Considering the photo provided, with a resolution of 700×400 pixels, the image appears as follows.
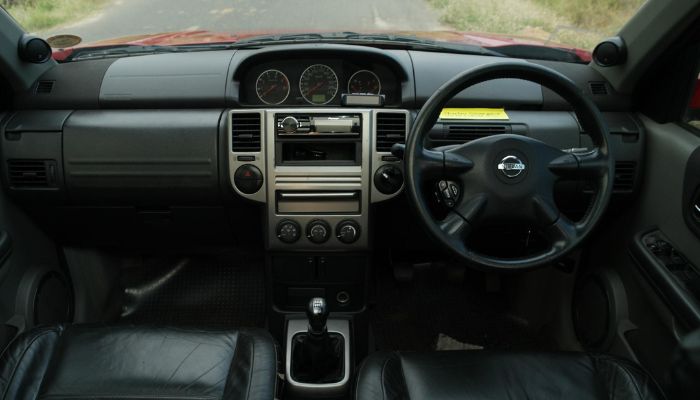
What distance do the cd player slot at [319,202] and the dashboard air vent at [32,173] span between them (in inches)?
35.0

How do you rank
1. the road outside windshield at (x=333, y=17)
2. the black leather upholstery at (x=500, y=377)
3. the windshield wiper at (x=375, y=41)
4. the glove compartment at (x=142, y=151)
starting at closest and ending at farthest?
the black leather upholstery at (x=500, y=377) < the glove compartment at (x=142, y=151) < the windshield wiper at (x=375, y=41) < the road outside windshield at (x=333, y=17)

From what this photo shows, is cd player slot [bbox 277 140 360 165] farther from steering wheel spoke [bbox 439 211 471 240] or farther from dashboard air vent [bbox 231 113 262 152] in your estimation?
steering wheel spoke [bbox 439 211 471 240]

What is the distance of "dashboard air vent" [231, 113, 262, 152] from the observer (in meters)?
2.04

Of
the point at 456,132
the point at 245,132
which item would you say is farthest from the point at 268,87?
the point at 456,132

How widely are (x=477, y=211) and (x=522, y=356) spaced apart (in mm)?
433

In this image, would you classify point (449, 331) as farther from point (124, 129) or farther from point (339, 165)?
point (124, 129)

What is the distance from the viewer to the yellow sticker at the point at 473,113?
2076 mm

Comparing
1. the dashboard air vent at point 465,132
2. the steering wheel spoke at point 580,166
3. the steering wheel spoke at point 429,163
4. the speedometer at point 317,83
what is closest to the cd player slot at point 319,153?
the speedometer at point 317,83

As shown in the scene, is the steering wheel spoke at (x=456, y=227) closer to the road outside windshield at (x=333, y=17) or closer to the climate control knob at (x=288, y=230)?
the climate control knob at (x=288, y=230)

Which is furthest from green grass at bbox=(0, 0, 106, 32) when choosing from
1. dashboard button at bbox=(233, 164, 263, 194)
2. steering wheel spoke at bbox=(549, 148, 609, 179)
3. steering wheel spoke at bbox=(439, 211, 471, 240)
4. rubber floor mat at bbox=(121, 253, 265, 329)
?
steering wheel spoke at bbox=(549, 148, 609, 179)

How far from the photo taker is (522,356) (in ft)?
5.36

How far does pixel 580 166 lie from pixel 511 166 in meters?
0.21

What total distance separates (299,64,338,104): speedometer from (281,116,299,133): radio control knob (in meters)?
0.23

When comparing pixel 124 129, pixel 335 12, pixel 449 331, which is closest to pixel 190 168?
pixel 124 129
